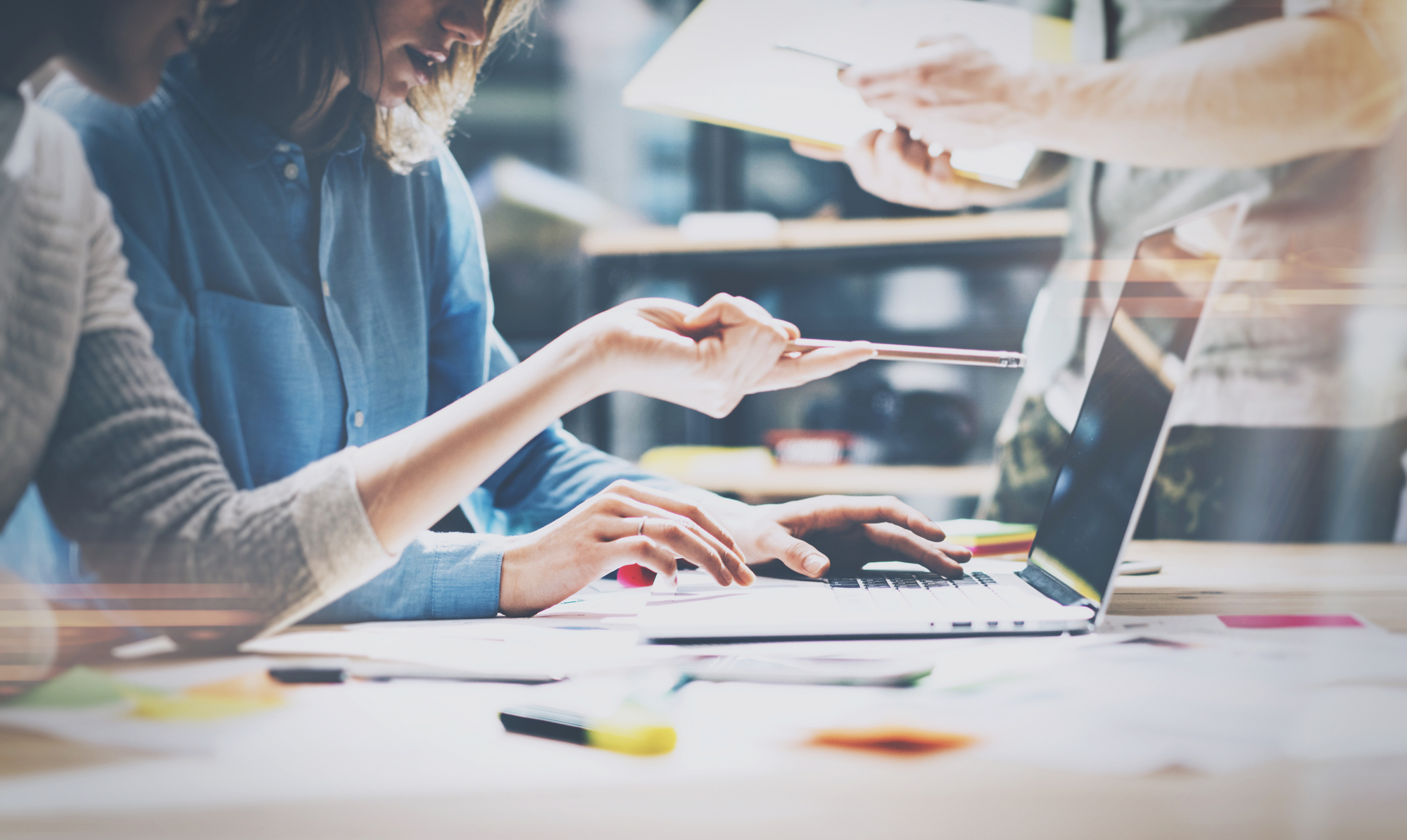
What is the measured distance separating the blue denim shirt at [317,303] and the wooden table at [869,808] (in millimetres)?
291

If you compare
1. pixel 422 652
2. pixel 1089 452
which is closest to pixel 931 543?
pixel 1089 452

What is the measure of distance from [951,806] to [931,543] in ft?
1.29

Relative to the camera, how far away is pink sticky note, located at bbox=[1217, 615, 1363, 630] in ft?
2.23

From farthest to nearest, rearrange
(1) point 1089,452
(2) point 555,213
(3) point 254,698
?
(2) point 555,213
(1) point 1089,452
(3) point 254,698

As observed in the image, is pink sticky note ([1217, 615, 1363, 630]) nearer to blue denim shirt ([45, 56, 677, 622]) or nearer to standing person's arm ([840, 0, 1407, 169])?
standing person's arm ([840, 0, 1407, 169])

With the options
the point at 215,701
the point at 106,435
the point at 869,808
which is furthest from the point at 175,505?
the point at 869,808

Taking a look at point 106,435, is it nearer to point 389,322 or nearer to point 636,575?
point 389,322

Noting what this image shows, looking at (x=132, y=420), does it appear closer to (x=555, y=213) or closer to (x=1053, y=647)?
(x=555, y=213)

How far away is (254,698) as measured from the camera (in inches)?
22.5

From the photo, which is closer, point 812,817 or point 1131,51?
point 812,817

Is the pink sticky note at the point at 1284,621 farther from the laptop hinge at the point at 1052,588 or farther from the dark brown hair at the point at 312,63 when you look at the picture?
Answer: the dark brown hair at the point at 312,63

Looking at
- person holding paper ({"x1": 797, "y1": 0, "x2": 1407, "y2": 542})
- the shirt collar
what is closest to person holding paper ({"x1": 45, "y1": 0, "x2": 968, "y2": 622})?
the shirt collar

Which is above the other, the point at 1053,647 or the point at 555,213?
the point at 555,213

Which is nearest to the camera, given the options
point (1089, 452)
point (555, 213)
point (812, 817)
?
point (812, 817)
